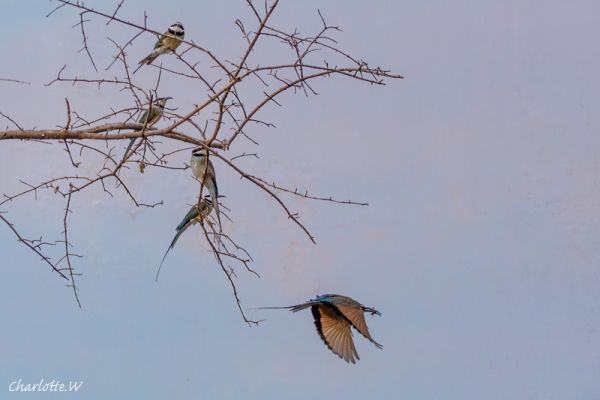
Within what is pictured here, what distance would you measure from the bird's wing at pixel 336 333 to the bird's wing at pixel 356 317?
0.05 metres

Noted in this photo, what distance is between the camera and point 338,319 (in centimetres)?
412

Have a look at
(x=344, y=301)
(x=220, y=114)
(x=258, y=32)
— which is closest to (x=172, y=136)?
(x=220, y=114)

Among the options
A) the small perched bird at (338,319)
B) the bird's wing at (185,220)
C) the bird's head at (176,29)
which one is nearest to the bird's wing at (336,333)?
the small perched bird at (338,319)

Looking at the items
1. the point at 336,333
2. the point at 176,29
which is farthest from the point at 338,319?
the point at 176,29

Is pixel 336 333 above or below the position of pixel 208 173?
below

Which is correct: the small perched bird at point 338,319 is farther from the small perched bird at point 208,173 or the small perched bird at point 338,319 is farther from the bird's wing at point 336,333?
the small perched bird at point 208,173

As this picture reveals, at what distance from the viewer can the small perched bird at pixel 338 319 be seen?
4.02m

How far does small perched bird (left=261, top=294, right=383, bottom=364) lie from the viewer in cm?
402

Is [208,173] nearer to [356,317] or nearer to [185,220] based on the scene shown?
[185,220]

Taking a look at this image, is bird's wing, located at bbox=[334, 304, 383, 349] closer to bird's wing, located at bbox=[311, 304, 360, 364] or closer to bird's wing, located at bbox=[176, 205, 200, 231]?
bird's wing, located at bbox=[311, 304, 360, 364]

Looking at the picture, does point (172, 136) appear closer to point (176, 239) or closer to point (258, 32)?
point (258, 32)

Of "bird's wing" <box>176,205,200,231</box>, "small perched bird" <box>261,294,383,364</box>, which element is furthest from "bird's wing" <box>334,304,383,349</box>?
"bird's wing" <box>176,205,200,231</box>

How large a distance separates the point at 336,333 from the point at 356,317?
166mm

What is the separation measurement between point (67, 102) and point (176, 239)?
1037mm
